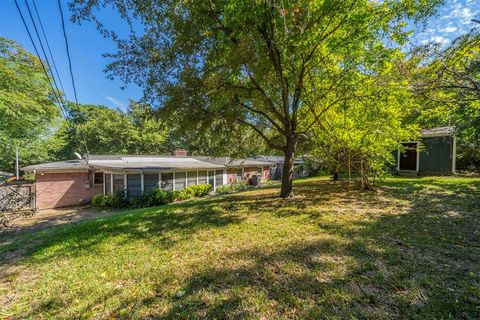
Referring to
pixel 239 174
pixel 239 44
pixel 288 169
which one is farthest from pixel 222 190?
pixel 239 44

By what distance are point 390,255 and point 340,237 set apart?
862 millimetres

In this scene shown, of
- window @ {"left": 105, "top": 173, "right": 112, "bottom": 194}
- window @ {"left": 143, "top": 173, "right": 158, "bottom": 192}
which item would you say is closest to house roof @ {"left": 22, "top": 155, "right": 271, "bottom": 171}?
window @ {"left": 143, "top": 173, "right": 158, "bottom": 192}

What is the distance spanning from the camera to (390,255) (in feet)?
10.7

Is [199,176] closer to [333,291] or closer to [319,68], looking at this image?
[319,68]

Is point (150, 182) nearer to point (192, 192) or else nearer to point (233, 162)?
point (192, 192)

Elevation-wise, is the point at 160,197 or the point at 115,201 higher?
the point at 160,197

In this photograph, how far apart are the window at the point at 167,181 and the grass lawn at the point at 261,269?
8.93 metres

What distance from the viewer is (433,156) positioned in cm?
1278

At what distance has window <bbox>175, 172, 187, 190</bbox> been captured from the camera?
1539 centimetres

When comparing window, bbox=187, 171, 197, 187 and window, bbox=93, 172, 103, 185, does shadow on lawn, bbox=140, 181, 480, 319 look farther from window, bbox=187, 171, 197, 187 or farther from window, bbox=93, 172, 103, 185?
window, bbox=93, 172, 103, 185

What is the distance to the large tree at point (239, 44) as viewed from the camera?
5.30 meters

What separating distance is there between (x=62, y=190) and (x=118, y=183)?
12.8 ft

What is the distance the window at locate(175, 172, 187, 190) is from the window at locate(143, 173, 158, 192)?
158 cm

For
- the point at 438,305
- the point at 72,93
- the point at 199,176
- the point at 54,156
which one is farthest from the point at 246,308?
the point at 54,156
